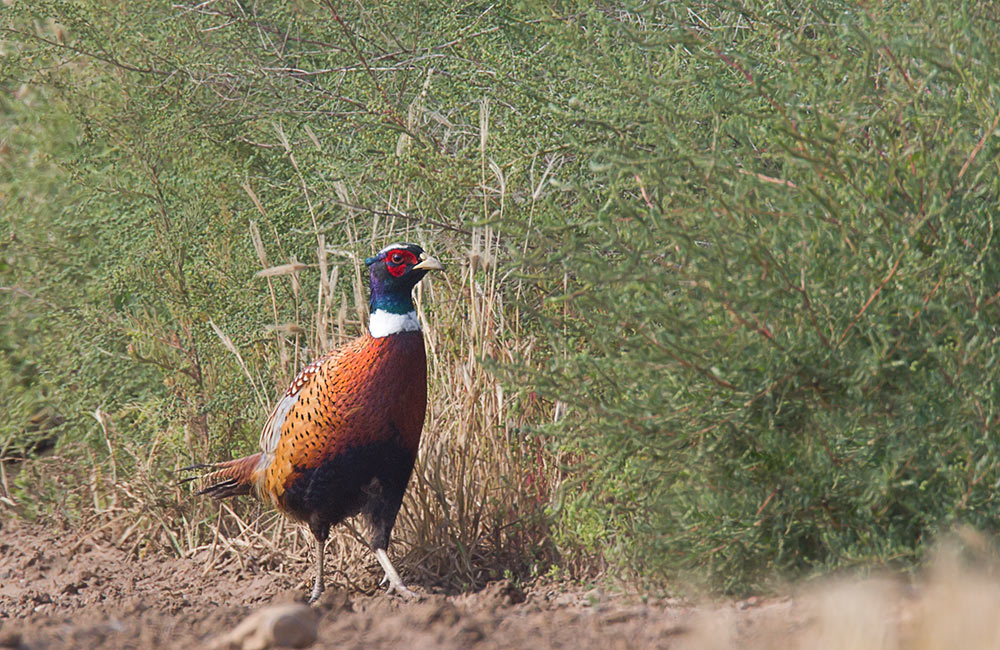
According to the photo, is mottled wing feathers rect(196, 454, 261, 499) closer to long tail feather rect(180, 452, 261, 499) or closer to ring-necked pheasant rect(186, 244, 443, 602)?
long tail feather rect(180, 452, 261, 499)

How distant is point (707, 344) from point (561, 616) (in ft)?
3.50

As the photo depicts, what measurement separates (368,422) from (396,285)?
0.53 m

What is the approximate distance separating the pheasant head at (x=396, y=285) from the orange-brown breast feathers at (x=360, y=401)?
0.05m

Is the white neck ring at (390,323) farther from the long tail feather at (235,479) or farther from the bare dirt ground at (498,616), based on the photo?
the bare dirt ground at (498,616)

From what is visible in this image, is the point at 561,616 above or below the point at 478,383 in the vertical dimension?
below

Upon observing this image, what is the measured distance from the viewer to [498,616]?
3.78 m

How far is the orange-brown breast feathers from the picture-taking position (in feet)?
14.6

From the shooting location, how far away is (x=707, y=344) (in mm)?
3299

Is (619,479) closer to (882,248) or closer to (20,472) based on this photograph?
(882,248)

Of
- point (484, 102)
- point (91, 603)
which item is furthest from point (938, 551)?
point (91, 603)

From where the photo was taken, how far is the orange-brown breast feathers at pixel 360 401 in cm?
446

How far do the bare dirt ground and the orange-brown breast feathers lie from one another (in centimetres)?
56

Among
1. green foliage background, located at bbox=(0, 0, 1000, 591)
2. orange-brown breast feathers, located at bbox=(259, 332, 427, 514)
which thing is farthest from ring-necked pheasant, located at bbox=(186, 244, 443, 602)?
Answer: green foliage background, located at bbox=(0, 0, 1000, 591)

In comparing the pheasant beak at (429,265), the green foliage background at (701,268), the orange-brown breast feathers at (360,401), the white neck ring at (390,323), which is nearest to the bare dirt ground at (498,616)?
the green foliage background at (701,268)
